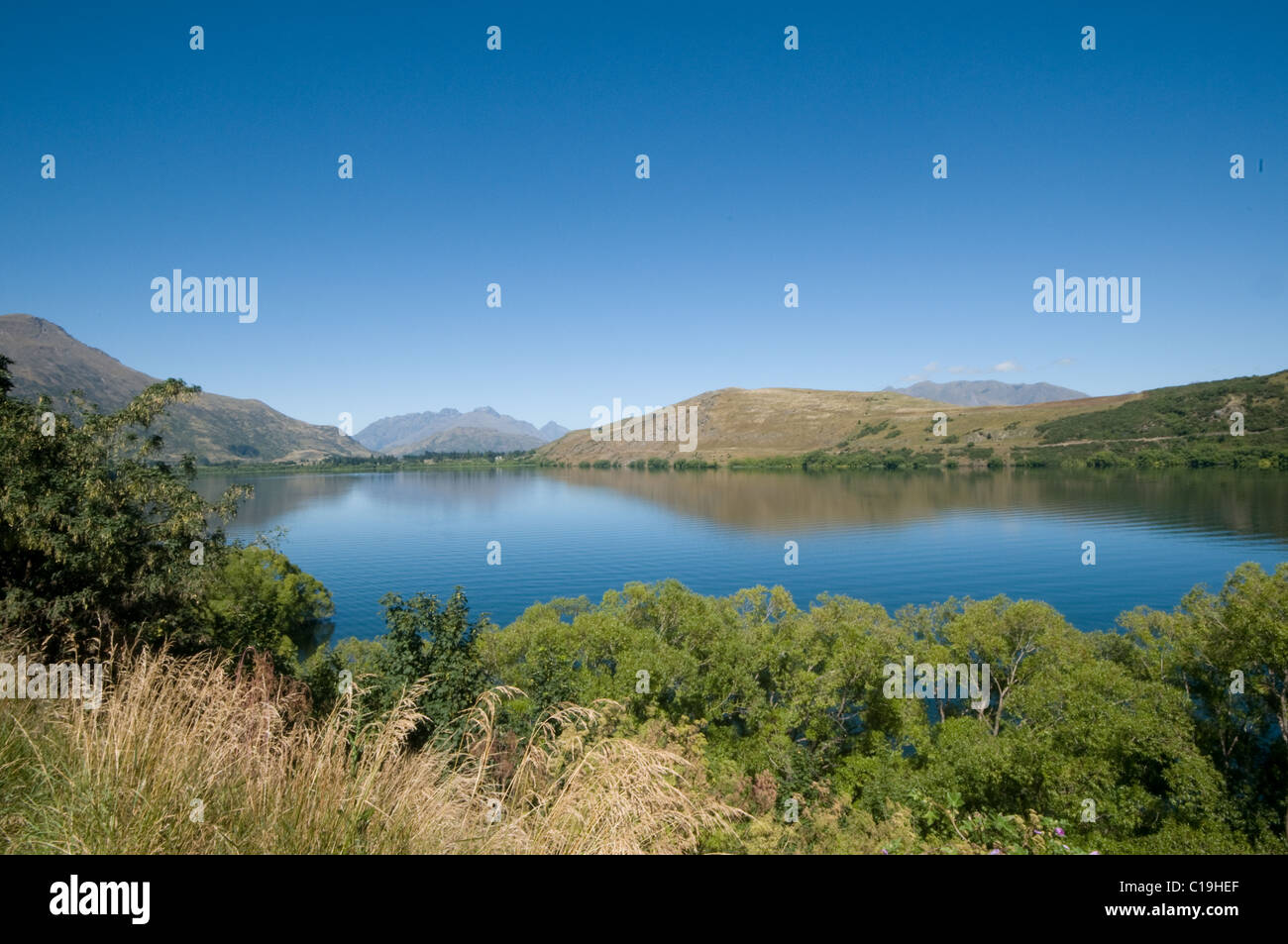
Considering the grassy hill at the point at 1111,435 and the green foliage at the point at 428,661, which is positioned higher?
the grassy hill at the point at 1111,435

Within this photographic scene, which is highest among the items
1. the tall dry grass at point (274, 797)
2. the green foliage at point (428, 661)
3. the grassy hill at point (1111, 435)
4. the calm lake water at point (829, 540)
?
the grassy hill at point (1111, 435)

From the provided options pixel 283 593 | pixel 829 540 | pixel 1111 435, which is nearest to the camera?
pixel 283 593

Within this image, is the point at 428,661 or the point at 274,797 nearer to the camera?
the point at 274,797

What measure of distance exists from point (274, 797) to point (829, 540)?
73177mm

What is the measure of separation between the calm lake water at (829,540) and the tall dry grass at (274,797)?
43.6m

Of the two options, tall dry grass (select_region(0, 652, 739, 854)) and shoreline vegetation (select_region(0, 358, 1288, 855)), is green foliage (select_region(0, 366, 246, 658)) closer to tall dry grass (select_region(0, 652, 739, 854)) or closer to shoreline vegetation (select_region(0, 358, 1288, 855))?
shoreline vegetation (select_region(0, 358, 1288, 855))

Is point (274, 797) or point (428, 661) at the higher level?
point (274, 797)

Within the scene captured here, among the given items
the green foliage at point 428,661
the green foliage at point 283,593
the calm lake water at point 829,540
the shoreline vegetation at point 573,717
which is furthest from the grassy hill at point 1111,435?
the green foliage at point 283,593

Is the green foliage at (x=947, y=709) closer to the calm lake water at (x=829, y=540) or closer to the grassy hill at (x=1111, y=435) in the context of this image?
the calm lake water at (x=829, y=540)

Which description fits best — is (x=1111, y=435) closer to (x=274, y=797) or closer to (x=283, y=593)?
(x=283, y=593)

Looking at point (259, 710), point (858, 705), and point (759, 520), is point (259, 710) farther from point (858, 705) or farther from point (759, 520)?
point (759, 520)

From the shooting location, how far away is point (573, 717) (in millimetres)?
6312

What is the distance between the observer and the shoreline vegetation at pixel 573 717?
3.20 metres

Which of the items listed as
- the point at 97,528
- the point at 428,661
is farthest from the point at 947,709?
the point at 97,528
